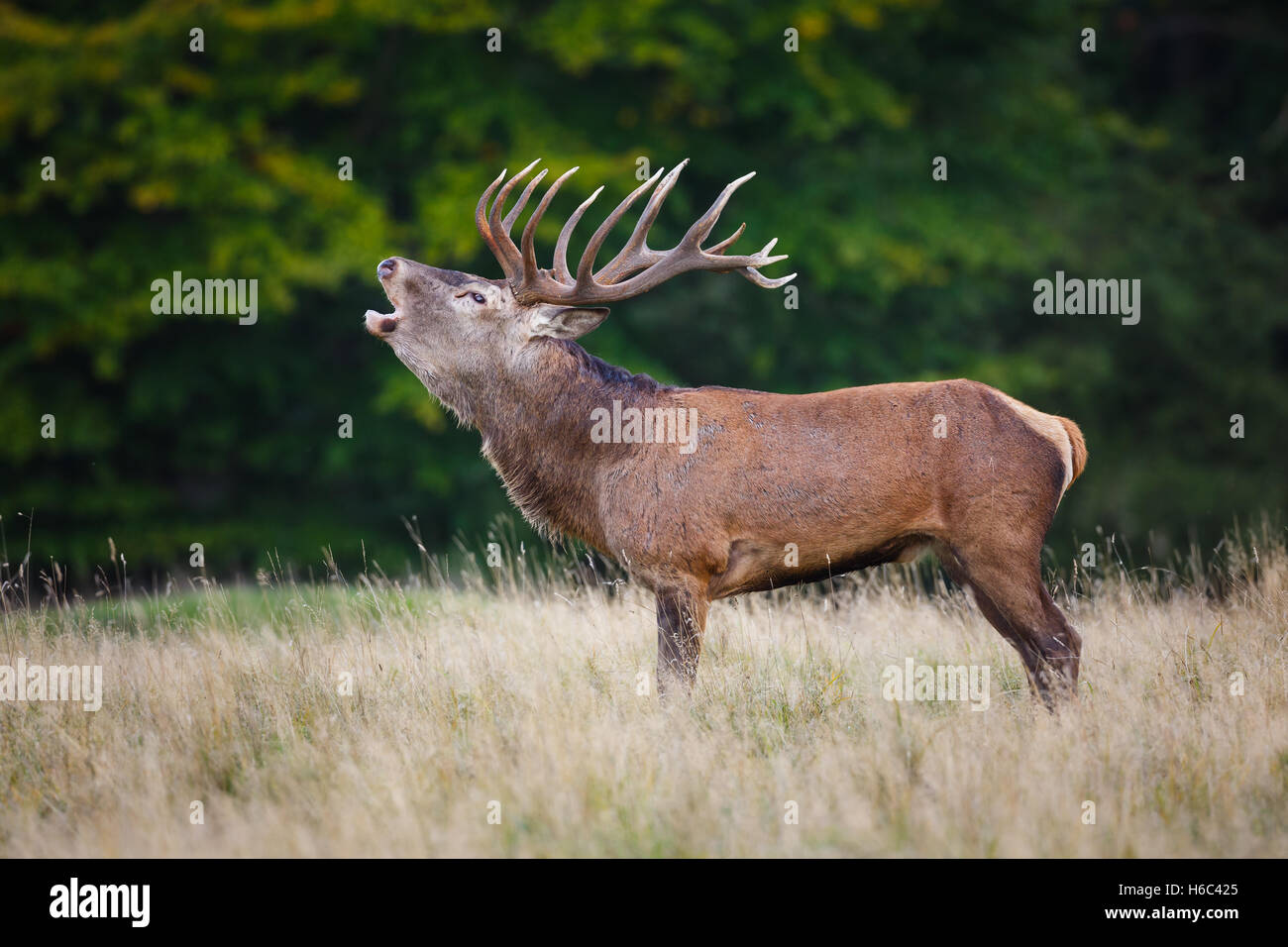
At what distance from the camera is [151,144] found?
45.0 feet

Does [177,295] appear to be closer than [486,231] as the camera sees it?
No

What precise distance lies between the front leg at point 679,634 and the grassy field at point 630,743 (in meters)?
0.11

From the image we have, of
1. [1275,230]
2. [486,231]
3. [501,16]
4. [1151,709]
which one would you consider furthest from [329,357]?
[1275,230]

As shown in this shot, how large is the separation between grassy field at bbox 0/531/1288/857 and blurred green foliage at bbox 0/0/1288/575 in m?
7.75

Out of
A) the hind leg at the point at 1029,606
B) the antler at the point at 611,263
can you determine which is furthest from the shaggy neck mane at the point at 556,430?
the hind leg at the point at 1029,606

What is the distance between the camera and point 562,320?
677cm

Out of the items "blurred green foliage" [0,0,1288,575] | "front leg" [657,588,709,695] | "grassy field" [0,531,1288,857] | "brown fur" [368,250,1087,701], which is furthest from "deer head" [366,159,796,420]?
"blurred green foliage" [0,0,1288,575]

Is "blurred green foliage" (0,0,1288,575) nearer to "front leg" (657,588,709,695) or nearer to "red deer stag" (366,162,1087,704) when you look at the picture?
"red deer stag" (366,162,1087,704)

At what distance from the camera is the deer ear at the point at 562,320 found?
6.72m

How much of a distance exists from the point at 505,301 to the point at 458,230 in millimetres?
7589

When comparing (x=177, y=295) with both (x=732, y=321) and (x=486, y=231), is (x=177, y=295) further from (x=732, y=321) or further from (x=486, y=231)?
(x=486, y=231)

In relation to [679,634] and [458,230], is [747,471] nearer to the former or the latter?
[679,634]

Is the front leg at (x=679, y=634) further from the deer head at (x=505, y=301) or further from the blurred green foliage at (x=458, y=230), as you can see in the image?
the blurred green foliage at (x=458, y=230)
